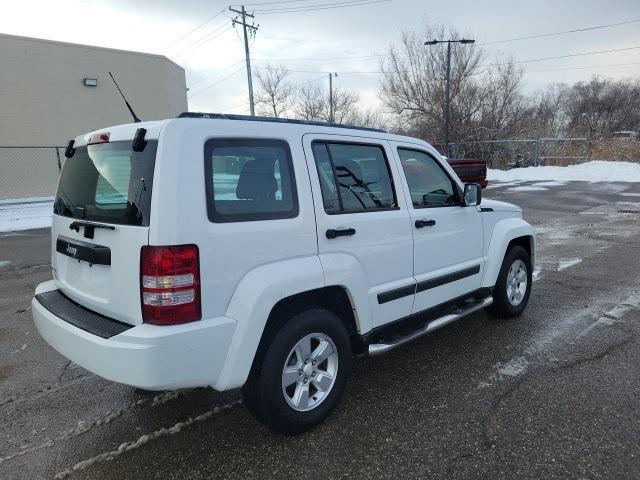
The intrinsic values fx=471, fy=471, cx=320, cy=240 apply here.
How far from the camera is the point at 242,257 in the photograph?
2584 millimetres

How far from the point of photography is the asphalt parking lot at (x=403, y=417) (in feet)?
8.68

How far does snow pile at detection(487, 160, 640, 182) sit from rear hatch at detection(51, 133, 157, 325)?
24170mm

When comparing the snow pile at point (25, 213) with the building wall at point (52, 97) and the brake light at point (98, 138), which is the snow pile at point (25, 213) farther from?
the brake light at point (98, 138)

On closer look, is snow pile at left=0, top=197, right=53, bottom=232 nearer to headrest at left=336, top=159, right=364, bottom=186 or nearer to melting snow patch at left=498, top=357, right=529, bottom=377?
headrest at left=336, top=159, right=364, bottom=186

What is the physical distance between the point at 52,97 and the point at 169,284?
22321 millimetres

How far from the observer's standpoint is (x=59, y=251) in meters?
3.20

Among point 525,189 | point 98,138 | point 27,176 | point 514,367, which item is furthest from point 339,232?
point 27,176

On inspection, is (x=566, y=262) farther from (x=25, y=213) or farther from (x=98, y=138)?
(x=25, y=213)

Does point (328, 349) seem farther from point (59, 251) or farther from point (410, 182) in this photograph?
point (59, 251)

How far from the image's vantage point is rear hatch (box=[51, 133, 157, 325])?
2.47m

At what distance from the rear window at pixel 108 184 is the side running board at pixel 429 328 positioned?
1.77 meters

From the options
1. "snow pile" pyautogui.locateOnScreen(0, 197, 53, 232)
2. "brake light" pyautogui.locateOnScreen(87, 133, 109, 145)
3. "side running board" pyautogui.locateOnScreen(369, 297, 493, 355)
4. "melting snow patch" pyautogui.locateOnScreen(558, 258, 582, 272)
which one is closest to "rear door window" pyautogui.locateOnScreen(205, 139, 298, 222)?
"brake light" pyautogui.locateOnScreen(87, 133, 109, 145)

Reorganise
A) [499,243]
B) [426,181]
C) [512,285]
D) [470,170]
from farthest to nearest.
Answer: [470,170]
[512,285]
[499,243]
[426,181]

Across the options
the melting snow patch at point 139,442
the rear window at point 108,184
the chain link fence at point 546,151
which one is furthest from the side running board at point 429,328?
the chain link fence at point 546,151
